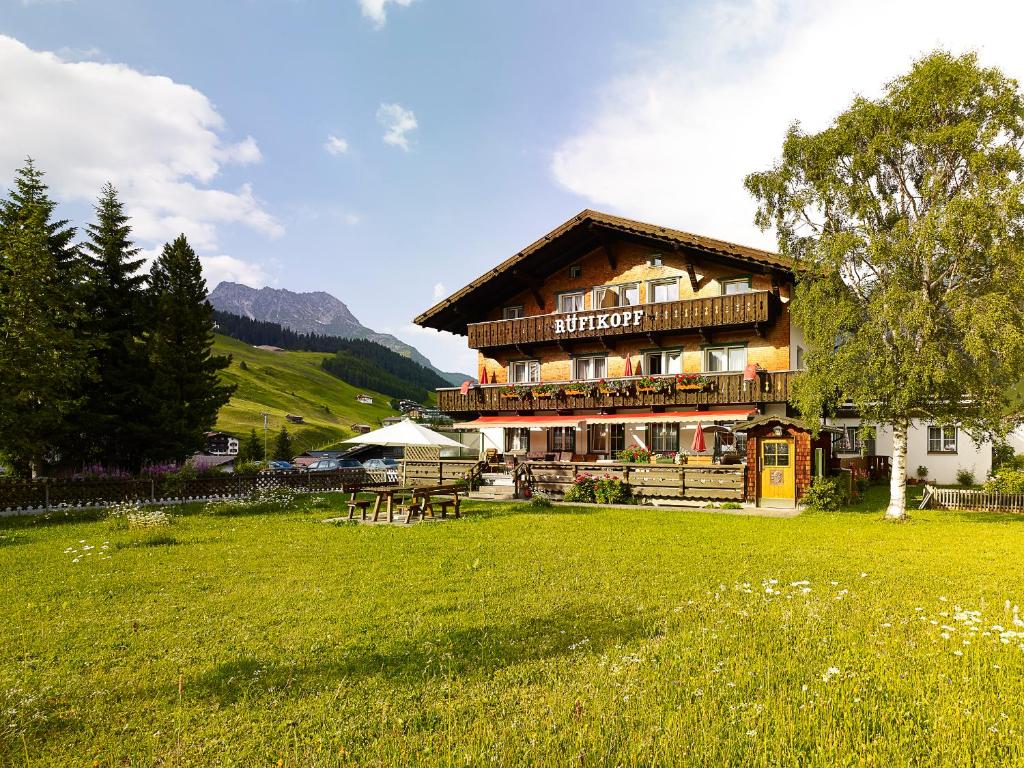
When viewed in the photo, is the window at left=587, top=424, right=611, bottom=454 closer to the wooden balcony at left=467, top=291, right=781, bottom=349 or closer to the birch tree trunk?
the wooden balcony at left=467, top=291, right=781, bottom=349

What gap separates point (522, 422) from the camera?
106ft

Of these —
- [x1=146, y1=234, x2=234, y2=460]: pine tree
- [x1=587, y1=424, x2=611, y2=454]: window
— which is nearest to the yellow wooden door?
[x1=587, y1=424, x2=611, y2=454]: window

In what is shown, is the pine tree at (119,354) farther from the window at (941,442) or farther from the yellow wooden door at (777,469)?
the window at (941,442)

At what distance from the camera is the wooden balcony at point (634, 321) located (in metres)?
26.5

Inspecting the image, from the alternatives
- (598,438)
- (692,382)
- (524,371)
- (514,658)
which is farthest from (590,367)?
(514,658)

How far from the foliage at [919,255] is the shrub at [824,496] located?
1.94m

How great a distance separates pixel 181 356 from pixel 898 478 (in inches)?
1285

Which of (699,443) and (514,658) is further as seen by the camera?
(699,443)

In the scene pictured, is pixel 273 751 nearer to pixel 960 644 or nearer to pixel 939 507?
pixel 960 644

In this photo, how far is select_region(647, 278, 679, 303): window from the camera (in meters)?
30.1

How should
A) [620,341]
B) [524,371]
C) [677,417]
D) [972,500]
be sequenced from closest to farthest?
[972,500] → [677,417] → [620,341] → [524,371]

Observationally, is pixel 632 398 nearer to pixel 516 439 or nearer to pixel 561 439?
pixel 561 439

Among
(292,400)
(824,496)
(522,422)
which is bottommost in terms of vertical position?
(824,496)

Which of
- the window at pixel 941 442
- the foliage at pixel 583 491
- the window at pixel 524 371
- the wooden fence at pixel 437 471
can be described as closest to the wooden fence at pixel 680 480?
the foliage at pixel 583 491
